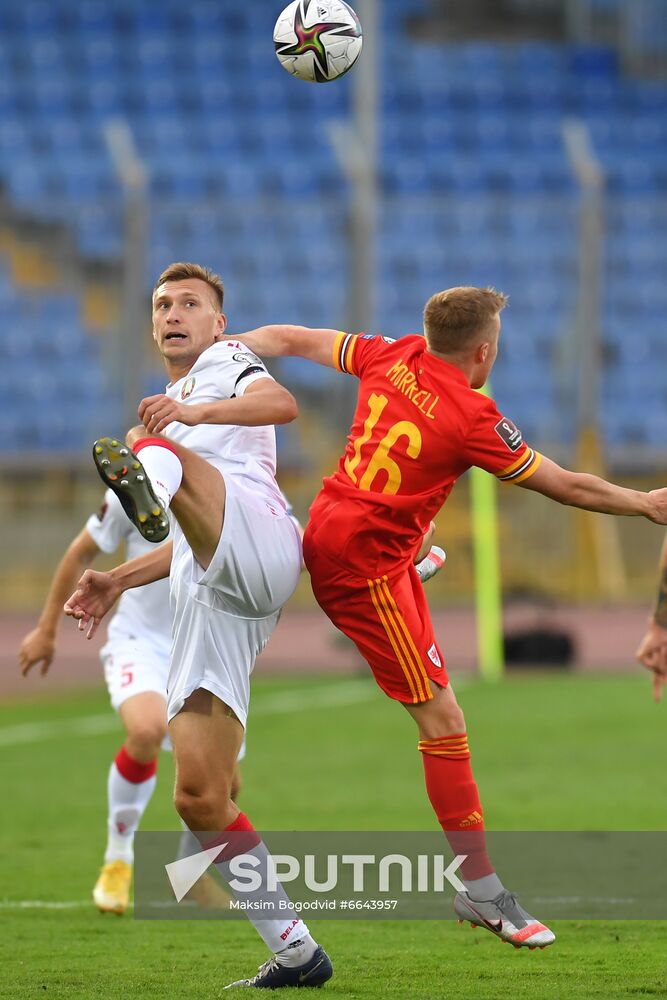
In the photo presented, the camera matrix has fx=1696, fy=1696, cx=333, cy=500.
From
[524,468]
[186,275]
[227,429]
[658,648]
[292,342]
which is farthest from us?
[658,648]

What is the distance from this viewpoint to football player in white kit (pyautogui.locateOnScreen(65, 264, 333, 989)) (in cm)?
512

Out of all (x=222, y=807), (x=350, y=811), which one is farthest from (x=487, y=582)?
(x=222, y=807)

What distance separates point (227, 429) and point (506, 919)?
1806mm

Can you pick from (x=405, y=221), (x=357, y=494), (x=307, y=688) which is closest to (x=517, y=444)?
(x=357, y=494)

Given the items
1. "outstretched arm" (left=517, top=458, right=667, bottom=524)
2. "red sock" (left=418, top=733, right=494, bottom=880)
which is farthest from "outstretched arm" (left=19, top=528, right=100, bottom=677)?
"outstretched arm" (left=517, top=458, right=667, bottom=524)

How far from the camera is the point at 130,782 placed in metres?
6.99

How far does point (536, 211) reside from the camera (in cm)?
2111

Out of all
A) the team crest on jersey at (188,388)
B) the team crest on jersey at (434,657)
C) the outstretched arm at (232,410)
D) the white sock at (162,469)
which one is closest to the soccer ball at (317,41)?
the team crest on jersey at (188,388)

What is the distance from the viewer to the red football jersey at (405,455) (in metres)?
5.38

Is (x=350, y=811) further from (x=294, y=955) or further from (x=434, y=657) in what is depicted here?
(x=294, y=955)

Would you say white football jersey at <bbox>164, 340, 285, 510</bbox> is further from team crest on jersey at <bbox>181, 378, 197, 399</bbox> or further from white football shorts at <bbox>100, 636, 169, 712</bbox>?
white football shorts at <bbox>100, 636, 169, 712</bbox>

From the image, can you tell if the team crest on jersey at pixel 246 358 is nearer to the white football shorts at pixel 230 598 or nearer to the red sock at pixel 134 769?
the white football shorts at pixel 230 598

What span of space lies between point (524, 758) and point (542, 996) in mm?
6313

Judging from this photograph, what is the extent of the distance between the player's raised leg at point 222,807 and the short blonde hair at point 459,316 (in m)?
1.37
